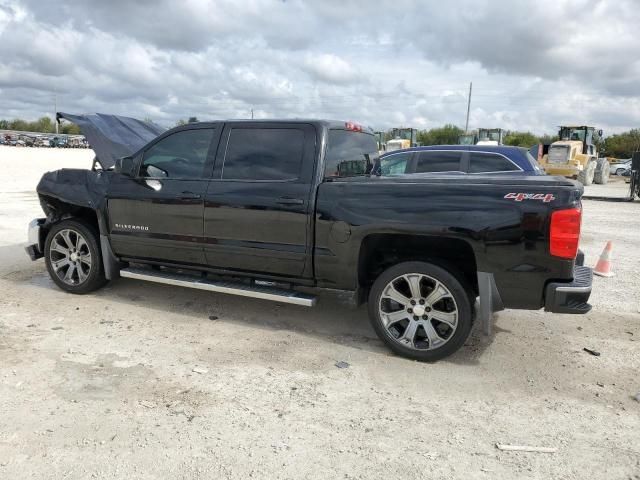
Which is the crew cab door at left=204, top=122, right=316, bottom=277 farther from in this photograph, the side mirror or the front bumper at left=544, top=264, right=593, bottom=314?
the front bumper at left=544, top=264, right=593, bottom=314

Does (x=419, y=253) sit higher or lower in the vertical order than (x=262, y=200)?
lower

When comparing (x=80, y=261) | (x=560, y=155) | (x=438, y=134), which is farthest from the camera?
(x=438, y=134)

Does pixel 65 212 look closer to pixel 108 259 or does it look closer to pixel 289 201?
pixel 108 259

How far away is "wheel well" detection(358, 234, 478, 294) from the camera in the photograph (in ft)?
13.5

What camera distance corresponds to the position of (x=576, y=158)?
77.2 feet

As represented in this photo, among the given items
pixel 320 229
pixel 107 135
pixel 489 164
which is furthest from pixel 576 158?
pixel 320 229

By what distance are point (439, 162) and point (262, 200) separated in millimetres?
5542

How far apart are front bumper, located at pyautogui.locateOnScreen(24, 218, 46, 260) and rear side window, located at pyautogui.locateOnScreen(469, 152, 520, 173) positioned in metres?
6.66

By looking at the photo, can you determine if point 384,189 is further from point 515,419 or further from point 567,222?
point 515,419

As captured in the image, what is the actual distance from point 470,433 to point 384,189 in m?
1.87

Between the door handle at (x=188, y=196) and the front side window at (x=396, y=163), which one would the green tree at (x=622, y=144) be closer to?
the front side window at (x=396, y=163)

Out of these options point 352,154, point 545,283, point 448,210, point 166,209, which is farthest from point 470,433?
point 166,209

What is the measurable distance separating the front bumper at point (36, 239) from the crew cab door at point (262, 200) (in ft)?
7.60

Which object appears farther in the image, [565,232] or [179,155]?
[179,155]
